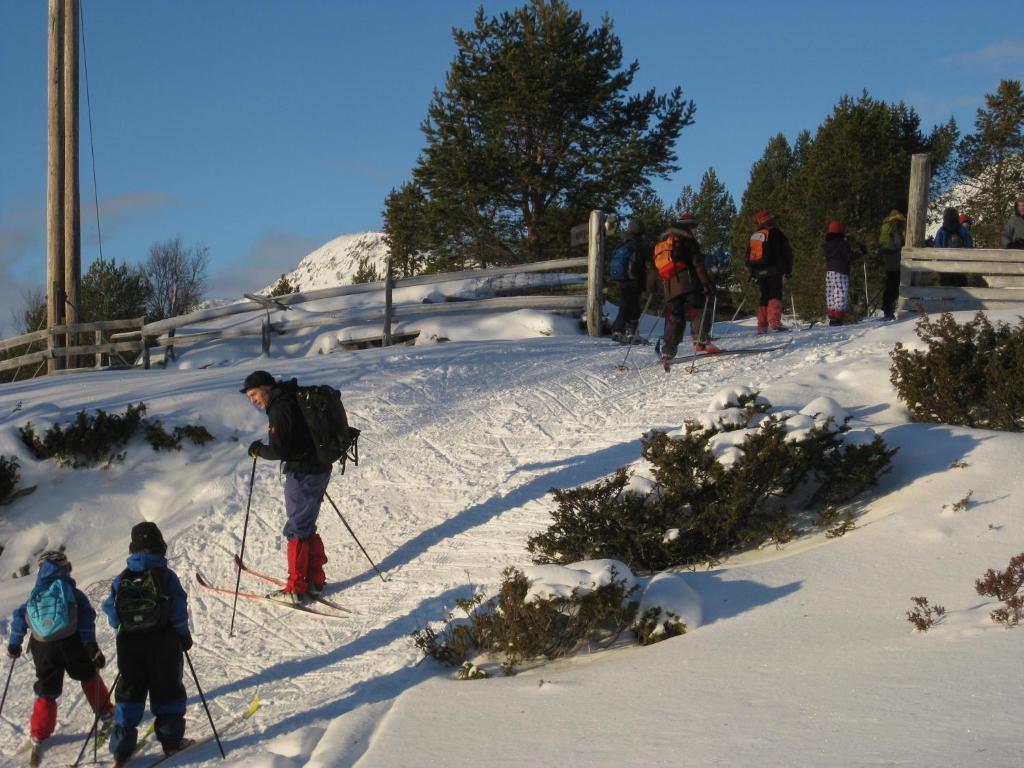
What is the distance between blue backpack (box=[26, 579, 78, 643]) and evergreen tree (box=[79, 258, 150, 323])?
76.9ft

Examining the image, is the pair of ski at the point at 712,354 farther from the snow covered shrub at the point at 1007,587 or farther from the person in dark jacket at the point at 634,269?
the snow covered shrub at the point at 1007,587

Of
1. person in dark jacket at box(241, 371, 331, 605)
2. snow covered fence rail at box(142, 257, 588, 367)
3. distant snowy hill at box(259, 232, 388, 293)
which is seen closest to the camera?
person in dark jacket at box(241, 371, 331, 605)

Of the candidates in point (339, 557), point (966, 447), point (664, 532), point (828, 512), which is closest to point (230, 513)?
point (339, 557)

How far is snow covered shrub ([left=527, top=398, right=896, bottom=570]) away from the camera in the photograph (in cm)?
695

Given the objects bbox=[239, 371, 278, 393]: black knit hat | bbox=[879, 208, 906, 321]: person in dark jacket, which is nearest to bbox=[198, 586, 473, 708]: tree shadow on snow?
bbox=[239, 371, 278, 393]: black knit hat

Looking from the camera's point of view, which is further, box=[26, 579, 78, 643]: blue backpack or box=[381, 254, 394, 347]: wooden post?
box=[381, 254, 394, 347]: wooden post

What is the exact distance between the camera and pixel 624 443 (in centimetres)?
981

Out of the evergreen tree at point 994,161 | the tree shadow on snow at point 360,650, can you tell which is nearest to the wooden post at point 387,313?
the tree shadow on snow at point 360,650

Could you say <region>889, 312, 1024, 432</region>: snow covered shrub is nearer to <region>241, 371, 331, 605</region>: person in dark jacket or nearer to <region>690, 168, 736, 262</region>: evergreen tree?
<region>241, 371, 331, 605</region>: person in dark jacket

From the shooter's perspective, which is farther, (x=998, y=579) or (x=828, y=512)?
(x=828, y=512)

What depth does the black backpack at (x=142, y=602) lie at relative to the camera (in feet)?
19.7

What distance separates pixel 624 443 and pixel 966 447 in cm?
322

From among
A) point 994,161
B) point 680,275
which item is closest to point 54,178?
A: point 680,275

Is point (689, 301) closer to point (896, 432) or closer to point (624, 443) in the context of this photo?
point (624, 443)
